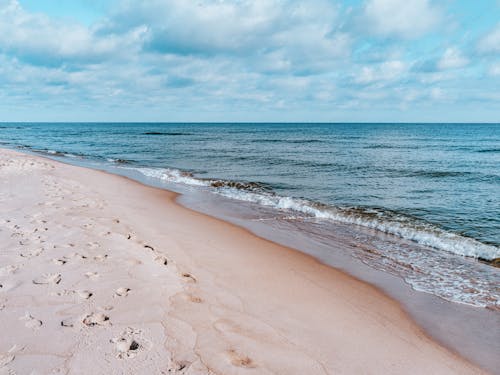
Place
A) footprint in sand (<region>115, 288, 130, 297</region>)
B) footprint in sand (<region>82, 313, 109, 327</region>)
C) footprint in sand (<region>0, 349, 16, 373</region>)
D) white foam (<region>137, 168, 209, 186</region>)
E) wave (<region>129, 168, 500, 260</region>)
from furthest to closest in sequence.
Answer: white foam (<region>137, 168, 209, 186</region>) < wave (<region>129, 168, 500, 260</region>) < footprint in sand (<region>115, 288, 130, 297</region>) < footprint in sand (<region>82, 313, 109, 327</region>) < footprint in sand (<region>0, 349, 16, 373</region>)

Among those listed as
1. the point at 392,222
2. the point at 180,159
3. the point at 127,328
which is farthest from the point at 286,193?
the point at 180,159

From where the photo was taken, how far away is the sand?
3.34 meters

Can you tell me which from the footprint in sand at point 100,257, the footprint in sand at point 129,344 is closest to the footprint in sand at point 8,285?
the footprint in sand at point 100,257

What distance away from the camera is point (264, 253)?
24.0ft

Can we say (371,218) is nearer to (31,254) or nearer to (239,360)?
(239,360)

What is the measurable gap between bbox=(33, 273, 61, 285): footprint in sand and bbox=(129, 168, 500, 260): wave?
8.07 metres

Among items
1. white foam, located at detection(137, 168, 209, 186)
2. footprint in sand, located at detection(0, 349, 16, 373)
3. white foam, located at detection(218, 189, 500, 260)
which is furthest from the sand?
white foam, located at detection(137, 168, 209, 186)

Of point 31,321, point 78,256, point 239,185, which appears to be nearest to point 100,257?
point 78,256

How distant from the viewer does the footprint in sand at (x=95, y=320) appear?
377 cm

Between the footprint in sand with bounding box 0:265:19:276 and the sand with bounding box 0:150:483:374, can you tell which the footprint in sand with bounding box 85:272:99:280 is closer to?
the sand with bounding box 0:150:483:374

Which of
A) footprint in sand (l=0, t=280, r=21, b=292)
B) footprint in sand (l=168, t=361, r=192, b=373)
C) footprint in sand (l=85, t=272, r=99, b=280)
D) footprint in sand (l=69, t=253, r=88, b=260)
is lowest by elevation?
footprint in sand (l=168, t=361, r=192, b=373)

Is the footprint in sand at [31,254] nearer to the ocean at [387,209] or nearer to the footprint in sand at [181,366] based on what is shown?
the footprint in sand at [181,366]

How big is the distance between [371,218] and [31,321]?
30.6ft

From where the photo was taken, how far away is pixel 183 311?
4227 mm
